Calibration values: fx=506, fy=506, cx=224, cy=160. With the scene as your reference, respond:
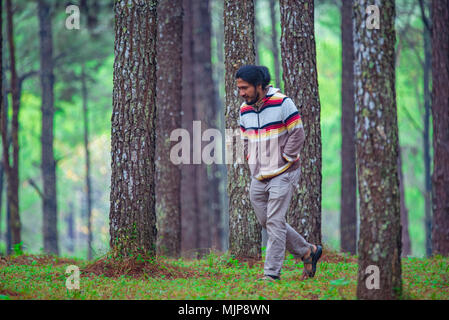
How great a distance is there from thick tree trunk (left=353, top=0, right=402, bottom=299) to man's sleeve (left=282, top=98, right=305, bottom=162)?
1157 mm

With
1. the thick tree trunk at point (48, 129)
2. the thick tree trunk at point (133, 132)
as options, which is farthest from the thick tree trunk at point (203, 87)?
the thick tree trunk at point (133, 132)

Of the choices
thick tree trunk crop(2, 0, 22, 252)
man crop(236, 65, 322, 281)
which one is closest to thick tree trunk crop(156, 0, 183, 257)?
thick tree trunk crop(2, 0, 22, 252)

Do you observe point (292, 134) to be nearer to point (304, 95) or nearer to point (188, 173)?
point (304, 95)

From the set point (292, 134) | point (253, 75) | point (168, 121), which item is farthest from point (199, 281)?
point (168, 121)

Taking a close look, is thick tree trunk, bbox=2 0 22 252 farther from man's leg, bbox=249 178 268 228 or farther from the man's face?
the man's face

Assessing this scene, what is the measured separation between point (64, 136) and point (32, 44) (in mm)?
8445

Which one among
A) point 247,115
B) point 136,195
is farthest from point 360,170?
point 136,195

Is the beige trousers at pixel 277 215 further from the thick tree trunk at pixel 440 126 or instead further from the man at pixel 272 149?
the thick tree trunk at pixel 440 126

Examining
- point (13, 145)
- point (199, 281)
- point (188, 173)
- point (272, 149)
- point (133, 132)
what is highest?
point (13, 145)

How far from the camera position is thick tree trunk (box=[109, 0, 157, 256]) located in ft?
22.6

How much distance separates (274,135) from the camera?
20.4 ft

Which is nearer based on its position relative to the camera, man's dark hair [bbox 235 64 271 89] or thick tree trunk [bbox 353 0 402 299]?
thick tree trunk [bbox 353 0 402 299]

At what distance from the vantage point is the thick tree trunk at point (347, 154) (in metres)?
14.2

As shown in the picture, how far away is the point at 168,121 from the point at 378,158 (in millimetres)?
6873
